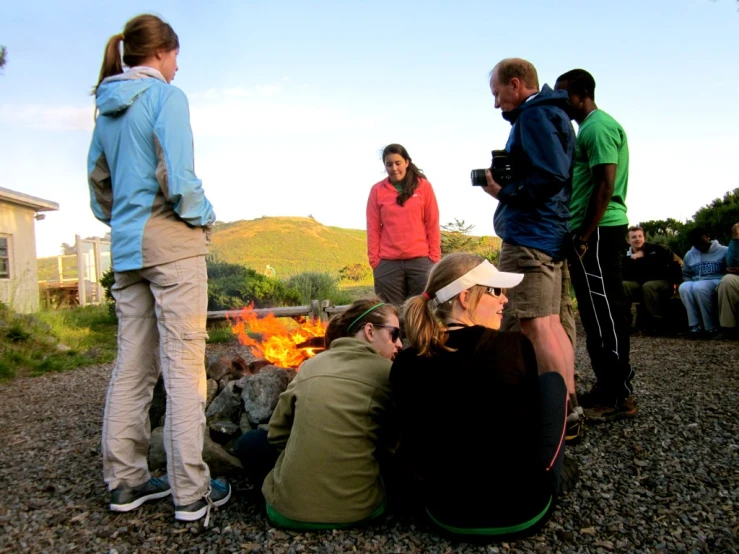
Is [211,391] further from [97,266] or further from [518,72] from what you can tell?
A: [97,266]

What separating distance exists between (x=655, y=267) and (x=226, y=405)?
710 centimetres

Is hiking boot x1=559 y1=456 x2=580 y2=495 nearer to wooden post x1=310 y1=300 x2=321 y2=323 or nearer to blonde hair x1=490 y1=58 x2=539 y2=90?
blonde hair x1=490 y1=58 x2=539 y2=90

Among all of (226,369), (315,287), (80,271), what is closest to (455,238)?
(315,287)

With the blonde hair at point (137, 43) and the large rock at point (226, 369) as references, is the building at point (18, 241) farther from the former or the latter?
the blonde hair at point (137, 43)

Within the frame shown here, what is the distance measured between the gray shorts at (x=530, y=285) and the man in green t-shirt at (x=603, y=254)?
328mm

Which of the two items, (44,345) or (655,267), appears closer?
(44,345)

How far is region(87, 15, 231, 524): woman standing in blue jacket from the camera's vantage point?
2.61 metres

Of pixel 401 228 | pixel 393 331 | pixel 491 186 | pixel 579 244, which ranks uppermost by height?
pixel 491 186

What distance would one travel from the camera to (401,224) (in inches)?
218

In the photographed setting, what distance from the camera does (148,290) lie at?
278 cm

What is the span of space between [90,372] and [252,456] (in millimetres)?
5081

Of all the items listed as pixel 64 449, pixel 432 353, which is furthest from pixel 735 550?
pixel 64 449

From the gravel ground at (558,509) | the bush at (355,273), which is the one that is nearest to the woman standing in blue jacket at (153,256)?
the gravel ground at (558,509)

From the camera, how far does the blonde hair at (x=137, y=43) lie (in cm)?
275
